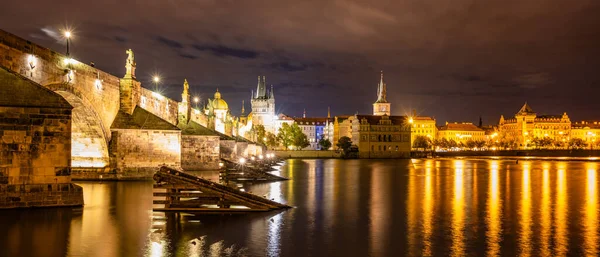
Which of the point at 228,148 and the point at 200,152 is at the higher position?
the point at 228,148

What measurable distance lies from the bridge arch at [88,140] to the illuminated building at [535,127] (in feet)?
556

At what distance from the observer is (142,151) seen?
98.4 ft

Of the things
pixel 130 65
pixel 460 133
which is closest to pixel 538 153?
pixel 460 133

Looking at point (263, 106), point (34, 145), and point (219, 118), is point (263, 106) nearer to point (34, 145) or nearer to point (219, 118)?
point (219, 118)

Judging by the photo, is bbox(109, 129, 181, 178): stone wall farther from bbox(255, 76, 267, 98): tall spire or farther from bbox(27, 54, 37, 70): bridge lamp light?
bbox(255, 76, 267, 98): tall spire

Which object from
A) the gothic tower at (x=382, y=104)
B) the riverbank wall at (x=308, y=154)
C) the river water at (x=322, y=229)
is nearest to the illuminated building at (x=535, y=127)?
the gothic tower at (x=382, y=104)

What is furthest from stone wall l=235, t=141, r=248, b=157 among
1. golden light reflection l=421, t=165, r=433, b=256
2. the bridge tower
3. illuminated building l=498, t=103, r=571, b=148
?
illuminated building l=498, t=103, r=571, b=148

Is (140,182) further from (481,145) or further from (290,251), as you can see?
(481,145)

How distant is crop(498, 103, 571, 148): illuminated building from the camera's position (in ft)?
589

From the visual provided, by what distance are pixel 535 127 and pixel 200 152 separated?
6552 inches

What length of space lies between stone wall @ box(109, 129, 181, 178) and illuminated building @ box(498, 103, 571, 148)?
6546 inches

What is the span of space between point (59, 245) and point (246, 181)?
20376 mm

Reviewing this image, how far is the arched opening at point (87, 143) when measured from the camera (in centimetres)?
2822

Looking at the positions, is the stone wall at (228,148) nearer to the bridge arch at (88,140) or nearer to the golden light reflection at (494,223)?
the bridge arch at (88,140)
